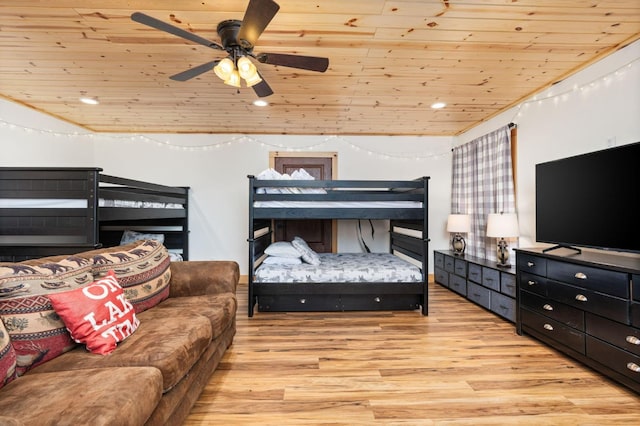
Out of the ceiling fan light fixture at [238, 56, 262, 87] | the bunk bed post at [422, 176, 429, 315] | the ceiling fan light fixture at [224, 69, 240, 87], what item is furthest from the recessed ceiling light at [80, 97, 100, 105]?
the bunk bed post at [422, 176, 429, 315]

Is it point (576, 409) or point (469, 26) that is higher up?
point (469, 26)

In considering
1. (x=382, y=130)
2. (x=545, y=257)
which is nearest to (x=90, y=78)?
(x=382, y=130)

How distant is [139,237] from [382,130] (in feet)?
12.0

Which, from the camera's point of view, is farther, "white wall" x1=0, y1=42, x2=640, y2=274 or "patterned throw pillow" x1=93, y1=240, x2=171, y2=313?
"white wall" x1=0, y1=42, x2=640, y2=274

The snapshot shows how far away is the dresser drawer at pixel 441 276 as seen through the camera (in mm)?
4027

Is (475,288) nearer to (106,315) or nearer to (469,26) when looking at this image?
(469,26)

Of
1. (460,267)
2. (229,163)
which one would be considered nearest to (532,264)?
(460,267)

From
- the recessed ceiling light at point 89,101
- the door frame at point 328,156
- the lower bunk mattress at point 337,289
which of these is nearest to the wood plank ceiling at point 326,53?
the recessed ceiling light at point 89,101

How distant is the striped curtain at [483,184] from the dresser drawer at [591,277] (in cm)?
122

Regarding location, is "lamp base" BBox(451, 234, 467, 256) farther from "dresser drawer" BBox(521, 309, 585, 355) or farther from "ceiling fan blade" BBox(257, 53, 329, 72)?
"ceiling fan blade" BBox(257, 53, 329, 72)

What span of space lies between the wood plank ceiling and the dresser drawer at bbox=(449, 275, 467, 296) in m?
2.10

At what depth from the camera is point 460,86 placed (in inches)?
113

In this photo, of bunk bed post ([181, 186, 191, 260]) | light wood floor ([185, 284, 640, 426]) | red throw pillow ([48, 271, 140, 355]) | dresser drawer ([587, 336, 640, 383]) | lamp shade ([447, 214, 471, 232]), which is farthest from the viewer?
bunk bed post ([181, 186, 191, 260])

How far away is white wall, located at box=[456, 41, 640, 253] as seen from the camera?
2.18m
